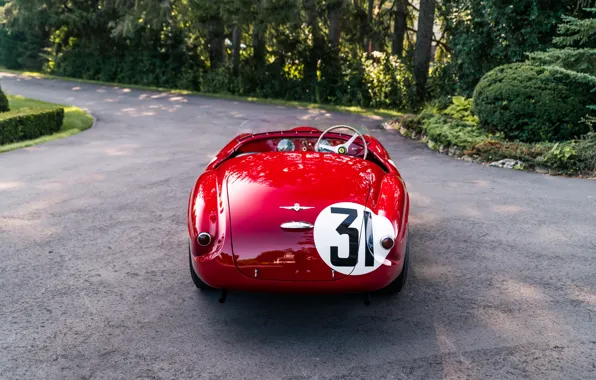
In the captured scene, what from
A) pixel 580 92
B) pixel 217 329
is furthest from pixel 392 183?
pixel 580 92

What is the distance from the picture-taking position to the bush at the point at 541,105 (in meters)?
12.0

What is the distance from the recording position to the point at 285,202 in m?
4.31

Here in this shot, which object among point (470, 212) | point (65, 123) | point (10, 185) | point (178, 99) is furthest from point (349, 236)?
point (178, 99)

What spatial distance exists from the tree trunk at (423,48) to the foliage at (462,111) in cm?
444

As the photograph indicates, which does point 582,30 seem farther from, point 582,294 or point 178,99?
point 178,99

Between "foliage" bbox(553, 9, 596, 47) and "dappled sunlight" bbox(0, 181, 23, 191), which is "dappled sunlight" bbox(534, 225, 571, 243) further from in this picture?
"dappled sunlight" bbox(0, 181, 23, 191)

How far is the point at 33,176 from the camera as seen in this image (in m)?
9.56

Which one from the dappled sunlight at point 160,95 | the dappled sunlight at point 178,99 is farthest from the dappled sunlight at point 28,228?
the dappled sunlight at point 160,95

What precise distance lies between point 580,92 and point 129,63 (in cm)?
2336

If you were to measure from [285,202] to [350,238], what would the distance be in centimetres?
54

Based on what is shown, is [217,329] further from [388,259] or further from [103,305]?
[388,259]

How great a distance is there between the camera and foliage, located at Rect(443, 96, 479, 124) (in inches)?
Answer: 583

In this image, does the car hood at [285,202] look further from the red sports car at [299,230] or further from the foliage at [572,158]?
the foliage at [572,158]

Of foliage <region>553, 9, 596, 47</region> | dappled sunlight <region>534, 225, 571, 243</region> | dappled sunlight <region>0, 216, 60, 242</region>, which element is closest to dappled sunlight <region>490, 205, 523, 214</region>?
dappled sunlight <region>534, 225, 571, 243</region>
